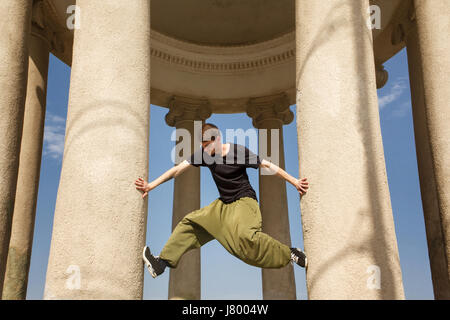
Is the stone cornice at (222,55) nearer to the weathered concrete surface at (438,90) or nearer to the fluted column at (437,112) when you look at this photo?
the fluted column at (437,112)

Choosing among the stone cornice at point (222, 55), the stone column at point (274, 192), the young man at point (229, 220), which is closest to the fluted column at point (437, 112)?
the young man at point (229, 220)

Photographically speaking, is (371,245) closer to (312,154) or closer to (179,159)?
(312,154)

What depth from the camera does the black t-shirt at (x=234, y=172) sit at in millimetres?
40031

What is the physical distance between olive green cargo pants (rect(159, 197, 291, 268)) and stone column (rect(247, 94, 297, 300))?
36.7 meters

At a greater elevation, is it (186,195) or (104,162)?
(186,195)

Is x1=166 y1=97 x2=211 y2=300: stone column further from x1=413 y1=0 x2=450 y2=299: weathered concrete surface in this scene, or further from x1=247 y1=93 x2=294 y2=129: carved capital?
x1=413 y1=0 x2=450 y2=299: weathered concrete surface

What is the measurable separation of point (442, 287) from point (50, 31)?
62.9 metres

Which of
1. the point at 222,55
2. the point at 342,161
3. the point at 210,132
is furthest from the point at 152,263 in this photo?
the point at 222,55

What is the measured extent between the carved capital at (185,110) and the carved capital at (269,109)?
938cm

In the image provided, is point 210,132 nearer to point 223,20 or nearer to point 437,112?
point 437,112

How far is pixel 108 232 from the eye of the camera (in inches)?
1335

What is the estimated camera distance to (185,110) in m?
98.2

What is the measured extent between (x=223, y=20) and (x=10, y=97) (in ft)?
190
